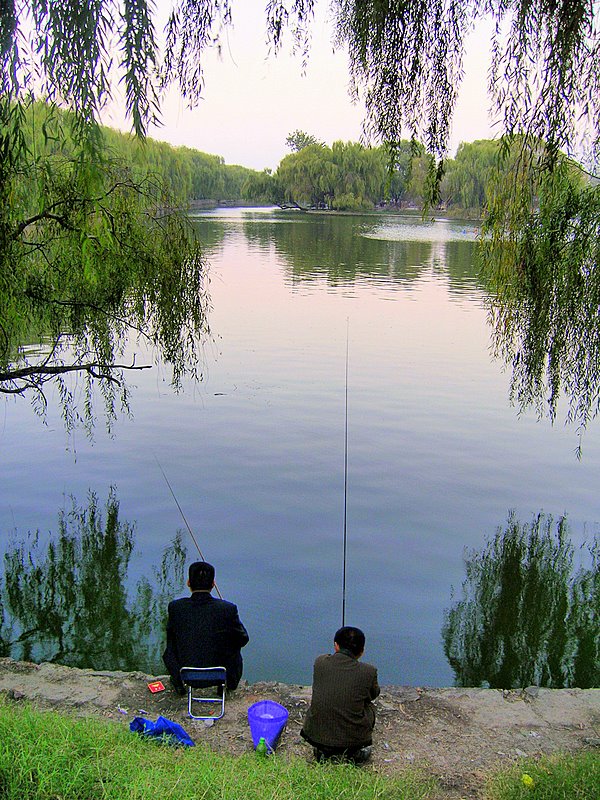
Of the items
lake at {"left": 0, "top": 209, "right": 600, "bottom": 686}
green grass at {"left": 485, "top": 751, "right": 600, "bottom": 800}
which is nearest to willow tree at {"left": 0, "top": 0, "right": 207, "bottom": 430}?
lake at {"left": 0, "top": 209, "right": 600, "bottom": 686}

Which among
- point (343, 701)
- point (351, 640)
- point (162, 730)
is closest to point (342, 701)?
point (343, 701)

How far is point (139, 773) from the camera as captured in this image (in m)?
2.93

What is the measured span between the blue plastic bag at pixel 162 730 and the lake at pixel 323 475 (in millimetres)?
2056

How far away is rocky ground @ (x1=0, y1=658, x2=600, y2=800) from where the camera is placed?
4367 mm

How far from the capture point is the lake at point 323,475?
735cm

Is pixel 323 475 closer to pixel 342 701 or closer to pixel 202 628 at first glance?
pixel 202 628

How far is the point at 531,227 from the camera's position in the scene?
23.6 ft

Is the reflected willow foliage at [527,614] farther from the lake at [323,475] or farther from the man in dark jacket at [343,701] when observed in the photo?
the man in dark jacket at [343,701]

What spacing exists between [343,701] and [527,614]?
4.06m

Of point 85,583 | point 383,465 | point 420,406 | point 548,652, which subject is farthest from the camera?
point 420,406

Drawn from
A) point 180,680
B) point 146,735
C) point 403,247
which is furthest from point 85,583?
→ point 403,247

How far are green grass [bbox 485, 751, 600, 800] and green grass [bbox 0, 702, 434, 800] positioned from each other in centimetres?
38

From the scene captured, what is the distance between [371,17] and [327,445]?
29.2 ft

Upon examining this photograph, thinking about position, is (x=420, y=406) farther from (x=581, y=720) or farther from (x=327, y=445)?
(x=581, y=720)
